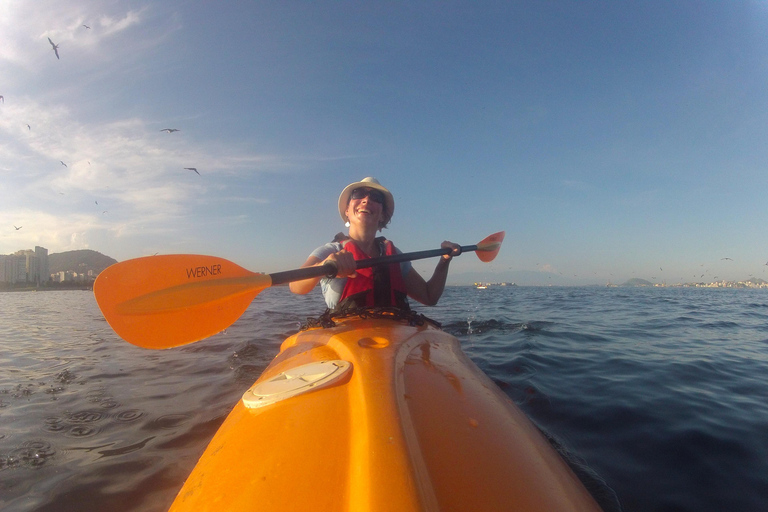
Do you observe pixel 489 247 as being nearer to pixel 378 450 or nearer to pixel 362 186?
pixel 362 186

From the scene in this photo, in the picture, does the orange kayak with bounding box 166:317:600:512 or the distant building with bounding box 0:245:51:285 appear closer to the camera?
the orange kayak with bounding box 166:317:600:512

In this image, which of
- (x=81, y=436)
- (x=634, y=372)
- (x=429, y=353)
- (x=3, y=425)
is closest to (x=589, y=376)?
(x=634, y=372)

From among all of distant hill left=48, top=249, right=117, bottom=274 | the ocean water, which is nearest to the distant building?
distant hill left=48, top=249, right=117, bottom=274

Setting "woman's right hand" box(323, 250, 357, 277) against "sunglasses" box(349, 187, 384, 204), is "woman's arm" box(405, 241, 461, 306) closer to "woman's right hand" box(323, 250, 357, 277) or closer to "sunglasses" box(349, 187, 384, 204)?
"sunglasses" box(349, 187, 384, 204)

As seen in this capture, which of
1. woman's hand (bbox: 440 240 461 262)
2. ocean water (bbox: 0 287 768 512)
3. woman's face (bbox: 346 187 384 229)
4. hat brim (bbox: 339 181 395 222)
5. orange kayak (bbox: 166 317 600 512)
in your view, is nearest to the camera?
orange kayak (bbox: 166 317 600 512)

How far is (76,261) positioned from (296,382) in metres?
71.2

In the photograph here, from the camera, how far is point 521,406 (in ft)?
10.2

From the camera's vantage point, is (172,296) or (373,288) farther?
(373,288)

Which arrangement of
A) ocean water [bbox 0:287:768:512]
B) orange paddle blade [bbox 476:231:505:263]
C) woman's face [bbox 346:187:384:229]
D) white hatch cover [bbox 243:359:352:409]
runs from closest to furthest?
1. white hatch cover [bbox 243:359:352:409]
2. ocean water [bbox 0:287:768:512]
3. woman's face [bbox 346:187:384:229]
4. orange paddle blade [bbox 476:231:505:263]

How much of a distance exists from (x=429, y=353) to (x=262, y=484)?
1.33m

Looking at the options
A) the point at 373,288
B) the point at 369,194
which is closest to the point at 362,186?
the point at 369,194

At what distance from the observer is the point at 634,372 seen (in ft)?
13.0

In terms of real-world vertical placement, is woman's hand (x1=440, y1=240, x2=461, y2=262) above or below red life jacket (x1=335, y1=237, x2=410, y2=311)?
above

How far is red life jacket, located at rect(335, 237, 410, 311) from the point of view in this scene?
3.21 m
